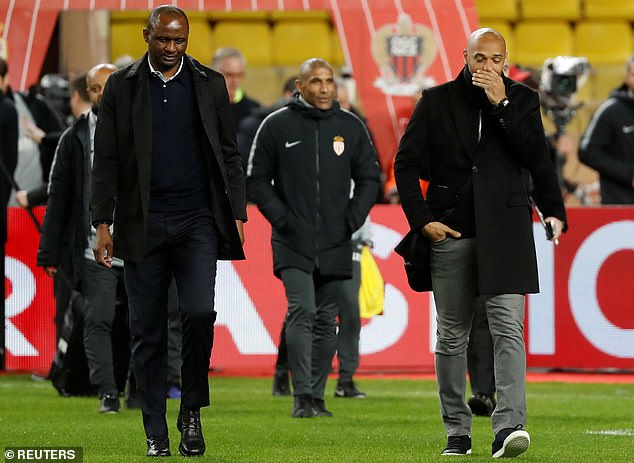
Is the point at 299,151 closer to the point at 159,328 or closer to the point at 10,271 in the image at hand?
the point at 159,328

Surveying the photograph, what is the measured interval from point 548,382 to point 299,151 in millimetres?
3161

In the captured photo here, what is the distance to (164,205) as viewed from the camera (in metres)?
6.50

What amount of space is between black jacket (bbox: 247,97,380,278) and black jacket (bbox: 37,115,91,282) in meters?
0.94

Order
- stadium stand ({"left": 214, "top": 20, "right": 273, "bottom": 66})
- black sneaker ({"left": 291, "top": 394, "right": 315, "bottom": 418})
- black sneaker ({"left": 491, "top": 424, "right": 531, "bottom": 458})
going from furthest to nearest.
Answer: stadium stand ({"left": 214, "top": 20, "right": 273, "bottom": 66}) < black sneaker ({"left": 291, "top": 394, "right": 315, "bottom": 418}) < black sneaker ({"left": 491, "top": 424, "right": 531, "bottom": 458})

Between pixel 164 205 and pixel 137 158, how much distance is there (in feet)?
0.77

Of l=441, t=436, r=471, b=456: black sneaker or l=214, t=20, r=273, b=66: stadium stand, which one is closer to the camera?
l=441, t=436, r=471, b=456: black sneaker

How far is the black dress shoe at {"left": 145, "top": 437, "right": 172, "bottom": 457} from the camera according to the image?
6.51 m

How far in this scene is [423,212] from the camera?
21.3 feet

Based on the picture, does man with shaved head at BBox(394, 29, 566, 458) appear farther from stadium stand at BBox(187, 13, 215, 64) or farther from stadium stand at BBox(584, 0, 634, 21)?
stadium stand at BBox(584, 0, 634, 21)

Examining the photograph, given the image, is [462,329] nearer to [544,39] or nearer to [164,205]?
[164,205]

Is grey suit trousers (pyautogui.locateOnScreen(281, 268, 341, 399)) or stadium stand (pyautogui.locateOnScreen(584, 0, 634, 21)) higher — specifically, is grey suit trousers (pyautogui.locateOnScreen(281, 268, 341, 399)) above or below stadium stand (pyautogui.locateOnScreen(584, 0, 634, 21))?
below

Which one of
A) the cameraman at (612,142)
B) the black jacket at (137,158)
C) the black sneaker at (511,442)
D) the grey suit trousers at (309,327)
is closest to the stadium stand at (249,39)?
the cameraman at (612,142)

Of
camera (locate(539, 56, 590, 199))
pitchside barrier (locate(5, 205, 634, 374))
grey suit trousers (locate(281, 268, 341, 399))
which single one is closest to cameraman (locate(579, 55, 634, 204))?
pitchside barrier (locate(5, 205, 634, 374))

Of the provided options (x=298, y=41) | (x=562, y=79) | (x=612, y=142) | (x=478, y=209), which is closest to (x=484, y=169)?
(x=478, y=209)
